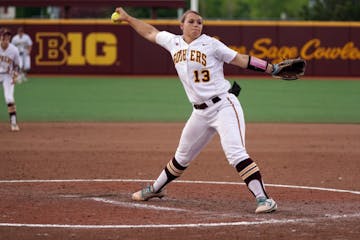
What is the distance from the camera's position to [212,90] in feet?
31.3

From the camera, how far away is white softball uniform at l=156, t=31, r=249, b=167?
945 cm

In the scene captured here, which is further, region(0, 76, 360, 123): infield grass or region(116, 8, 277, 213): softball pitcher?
region(0, 76, 360, 123): infield grass

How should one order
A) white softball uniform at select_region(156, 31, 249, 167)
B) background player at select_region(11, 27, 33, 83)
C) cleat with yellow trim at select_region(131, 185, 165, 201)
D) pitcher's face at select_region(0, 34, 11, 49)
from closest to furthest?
white softball uniform at select_region(156, 31, 249, 167)
cleat with yellow trim at select_region(131, 185, 165, 201)
pitcher's face at select_region(0, 34, 11, 49)
background player at select_region(11, 27, 33, 83)

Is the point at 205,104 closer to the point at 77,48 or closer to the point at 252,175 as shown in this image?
the point at 252,175

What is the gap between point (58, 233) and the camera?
837 centimetres

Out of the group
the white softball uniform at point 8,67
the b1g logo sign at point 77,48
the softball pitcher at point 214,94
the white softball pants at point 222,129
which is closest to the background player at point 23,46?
the b1g logo sign at point 77,48

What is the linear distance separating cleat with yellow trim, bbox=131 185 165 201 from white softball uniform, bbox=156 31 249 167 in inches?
39.7

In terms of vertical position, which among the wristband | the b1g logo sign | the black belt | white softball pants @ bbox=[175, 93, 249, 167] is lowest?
the b1g logo sign

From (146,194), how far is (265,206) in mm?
1549

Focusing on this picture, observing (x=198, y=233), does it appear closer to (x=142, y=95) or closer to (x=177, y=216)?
(x=177, y=216)

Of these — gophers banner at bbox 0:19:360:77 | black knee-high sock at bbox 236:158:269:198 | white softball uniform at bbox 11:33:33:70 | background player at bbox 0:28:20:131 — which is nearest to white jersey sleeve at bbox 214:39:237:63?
black knee-high sock at bbox 236:158:269:198

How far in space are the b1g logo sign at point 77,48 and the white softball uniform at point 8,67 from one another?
752 inches

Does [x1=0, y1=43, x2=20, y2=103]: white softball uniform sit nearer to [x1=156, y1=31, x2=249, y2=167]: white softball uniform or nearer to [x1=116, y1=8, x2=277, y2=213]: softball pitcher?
[x1=116, y1=8, x2=277, y2=213]: softball pitcher

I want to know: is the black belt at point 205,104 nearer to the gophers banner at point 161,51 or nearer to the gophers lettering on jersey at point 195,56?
the gophers lettering on jersey at point 195,56
